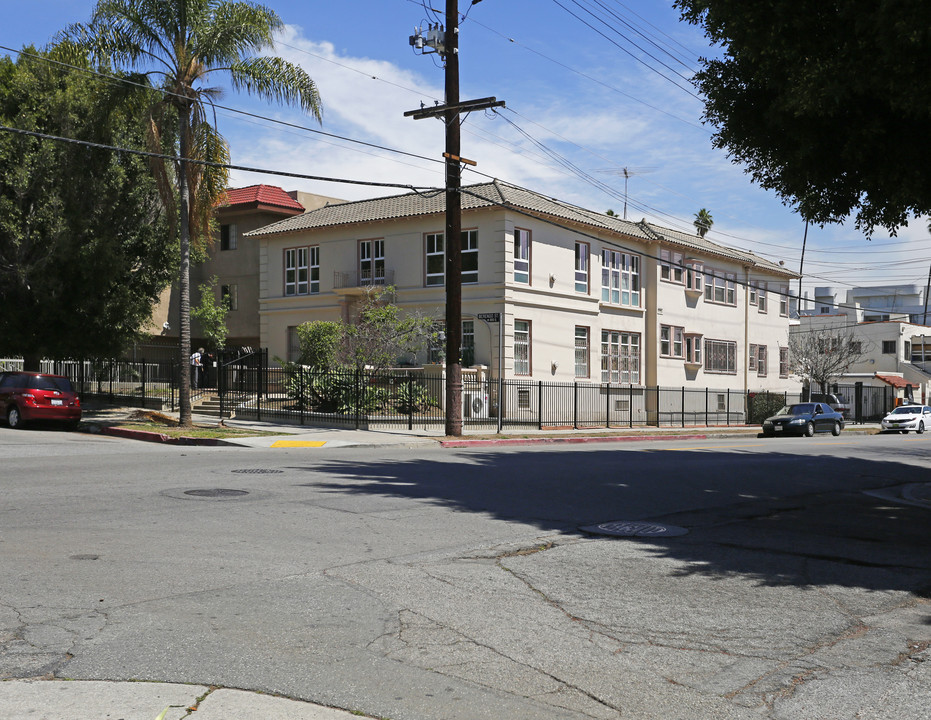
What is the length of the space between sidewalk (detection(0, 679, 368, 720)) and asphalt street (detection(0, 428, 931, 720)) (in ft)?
0.15

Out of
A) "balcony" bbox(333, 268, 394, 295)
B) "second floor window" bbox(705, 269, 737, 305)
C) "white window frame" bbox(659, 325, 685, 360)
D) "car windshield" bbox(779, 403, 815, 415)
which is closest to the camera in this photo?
"car windshield" bbox(779, 403, 815, 415)

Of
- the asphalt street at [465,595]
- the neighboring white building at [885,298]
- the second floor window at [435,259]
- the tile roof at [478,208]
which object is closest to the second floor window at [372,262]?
the tile roof at [478,208]

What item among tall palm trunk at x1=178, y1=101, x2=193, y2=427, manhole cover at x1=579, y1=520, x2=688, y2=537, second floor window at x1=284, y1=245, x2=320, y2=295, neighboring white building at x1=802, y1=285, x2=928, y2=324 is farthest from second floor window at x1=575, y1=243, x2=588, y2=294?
neighboring white building at x1=802, y1=285, x2=928, y2=324

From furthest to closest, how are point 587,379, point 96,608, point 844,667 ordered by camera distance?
point 587,379, point 96,608, point 844,667

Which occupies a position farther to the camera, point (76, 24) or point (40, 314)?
point (40, 314)

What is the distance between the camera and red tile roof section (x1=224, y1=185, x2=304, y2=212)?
44.7 metres

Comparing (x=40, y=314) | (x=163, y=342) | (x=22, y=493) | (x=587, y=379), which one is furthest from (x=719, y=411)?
(x=22, y=493)

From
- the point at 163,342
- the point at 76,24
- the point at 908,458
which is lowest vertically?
the point at 908,458

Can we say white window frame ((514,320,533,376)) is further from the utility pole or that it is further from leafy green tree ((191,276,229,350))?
leafy green tree ((191,276,229,350))

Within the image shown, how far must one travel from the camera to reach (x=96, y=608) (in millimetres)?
6215

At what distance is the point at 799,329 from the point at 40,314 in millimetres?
57646

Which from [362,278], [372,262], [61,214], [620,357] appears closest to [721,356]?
[620,357]

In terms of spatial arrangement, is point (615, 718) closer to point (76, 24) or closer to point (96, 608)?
point (96, 608)

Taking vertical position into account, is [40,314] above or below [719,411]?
above
